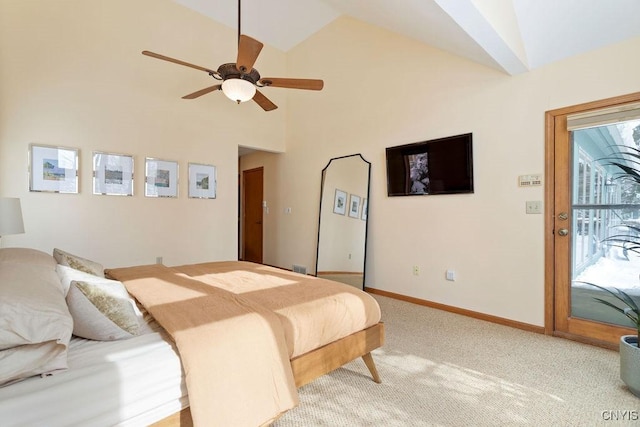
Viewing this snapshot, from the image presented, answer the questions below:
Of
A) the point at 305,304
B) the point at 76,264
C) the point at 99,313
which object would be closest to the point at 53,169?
the point at 76,264

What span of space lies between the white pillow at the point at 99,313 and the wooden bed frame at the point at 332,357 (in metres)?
0.43

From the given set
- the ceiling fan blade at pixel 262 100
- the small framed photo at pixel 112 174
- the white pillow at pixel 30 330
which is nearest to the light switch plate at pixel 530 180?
the ceiling fan blade at pixel 262 100

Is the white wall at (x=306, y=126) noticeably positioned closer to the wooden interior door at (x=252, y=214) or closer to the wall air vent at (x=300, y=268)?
the wall air vent at (x=300, y=268)

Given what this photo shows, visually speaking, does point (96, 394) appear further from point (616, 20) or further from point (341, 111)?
point (341, 111)

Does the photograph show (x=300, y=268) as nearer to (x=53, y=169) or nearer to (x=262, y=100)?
(x=262, y=100)

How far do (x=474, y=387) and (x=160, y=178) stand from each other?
420 centimetres

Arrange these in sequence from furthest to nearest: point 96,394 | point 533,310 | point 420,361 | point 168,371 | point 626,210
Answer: point 533,310 → point 626,210 → point 420,361 → point 168,371 → point 96,394

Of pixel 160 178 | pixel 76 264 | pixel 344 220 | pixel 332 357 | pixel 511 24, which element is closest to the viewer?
pixel 332 357

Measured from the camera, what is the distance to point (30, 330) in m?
0.97

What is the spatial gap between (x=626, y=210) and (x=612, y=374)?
1282mm

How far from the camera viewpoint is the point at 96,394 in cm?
100

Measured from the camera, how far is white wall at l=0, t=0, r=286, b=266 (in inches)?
126

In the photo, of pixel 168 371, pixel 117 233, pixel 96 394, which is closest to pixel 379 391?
pixel 168 371

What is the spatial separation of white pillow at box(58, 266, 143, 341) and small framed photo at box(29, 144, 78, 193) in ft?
9.34
